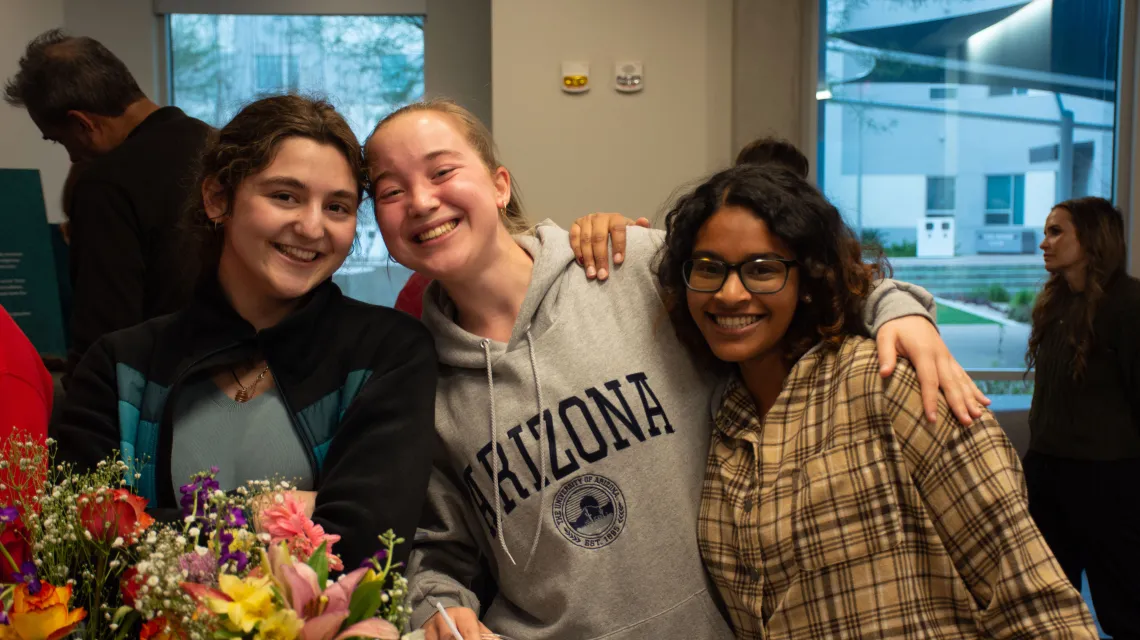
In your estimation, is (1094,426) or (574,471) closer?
(574,471)

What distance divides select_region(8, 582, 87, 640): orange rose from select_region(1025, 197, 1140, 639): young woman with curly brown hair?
348cm

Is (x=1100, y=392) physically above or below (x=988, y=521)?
below

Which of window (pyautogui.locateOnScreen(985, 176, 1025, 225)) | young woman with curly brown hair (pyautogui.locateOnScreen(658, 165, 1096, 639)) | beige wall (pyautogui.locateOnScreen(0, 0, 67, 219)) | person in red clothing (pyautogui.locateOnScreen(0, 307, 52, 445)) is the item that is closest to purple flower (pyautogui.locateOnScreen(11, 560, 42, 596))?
person in red clothing (pyautogui.locateOnScreen(0, 307, 52, 445))

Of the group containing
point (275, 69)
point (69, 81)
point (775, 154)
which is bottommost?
point (775, 154)

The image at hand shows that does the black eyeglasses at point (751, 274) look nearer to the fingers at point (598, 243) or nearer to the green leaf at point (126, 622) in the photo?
the fingers at point (598, 243)

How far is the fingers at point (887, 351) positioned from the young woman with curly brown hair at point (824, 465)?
0.06 ft

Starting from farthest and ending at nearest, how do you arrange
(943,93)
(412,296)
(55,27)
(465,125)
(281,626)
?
(943,93), (55,27), (412,296), (465,125), (281,626)

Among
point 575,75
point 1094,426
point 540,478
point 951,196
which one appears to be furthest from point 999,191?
point 540,478

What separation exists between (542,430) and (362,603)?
0.66 metres

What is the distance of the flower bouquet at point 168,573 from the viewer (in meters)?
0.76

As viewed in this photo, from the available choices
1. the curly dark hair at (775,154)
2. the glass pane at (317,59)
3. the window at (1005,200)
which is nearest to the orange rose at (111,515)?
the curly dark hair at (775,154)

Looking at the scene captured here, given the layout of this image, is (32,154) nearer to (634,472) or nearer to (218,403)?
(218,403)

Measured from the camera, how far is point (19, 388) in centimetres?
122

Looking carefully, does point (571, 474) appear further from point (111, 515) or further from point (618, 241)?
point (111, 515)
